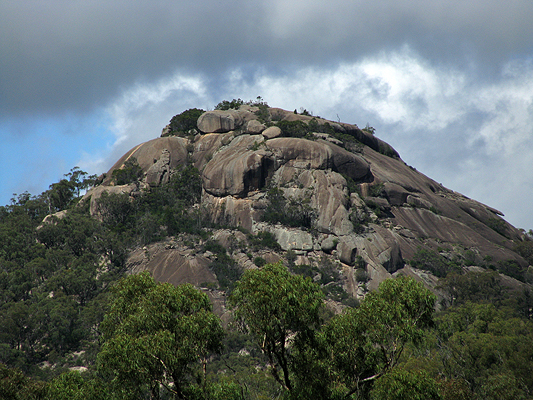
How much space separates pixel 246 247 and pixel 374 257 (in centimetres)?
2094

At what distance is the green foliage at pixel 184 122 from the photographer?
358 ft

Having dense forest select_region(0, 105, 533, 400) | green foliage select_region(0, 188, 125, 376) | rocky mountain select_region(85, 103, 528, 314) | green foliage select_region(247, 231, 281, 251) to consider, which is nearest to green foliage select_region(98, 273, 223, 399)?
dense forest select_region(0, 105, 533, 400)

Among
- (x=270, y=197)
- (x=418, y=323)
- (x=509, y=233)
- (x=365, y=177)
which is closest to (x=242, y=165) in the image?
(x=270, y=197)

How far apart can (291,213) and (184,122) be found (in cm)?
4148

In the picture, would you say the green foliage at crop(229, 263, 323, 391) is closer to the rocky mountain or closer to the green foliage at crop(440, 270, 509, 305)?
the rocky mountain

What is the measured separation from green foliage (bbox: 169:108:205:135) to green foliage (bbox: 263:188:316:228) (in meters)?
Result: 35.1

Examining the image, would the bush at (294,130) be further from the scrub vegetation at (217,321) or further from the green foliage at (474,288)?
the green foliage at (474,288)

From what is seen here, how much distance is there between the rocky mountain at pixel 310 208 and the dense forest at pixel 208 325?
223 centimetres

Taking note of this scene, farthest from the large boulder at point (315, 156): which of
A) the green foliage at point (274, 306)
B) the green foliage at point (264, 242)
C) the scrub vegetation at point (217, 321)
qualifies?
the green foliage at point (274, 306)

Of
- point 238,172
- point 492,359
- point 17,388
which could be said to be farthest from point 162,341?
point 238,172

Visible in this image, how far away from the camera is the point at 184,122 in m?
110

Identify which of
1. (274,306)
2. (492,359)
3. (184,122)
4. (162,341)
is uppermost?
(184,122)

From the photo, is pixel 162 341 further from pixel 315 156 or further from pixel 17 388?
pixel 315 156

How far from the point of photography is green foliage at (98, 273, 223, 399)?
18.0 m
